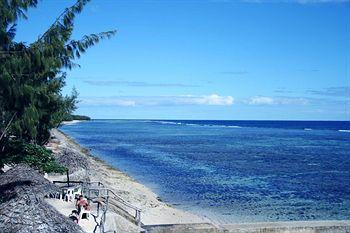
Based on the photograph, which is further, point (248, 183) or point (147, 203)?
point (248, 183)

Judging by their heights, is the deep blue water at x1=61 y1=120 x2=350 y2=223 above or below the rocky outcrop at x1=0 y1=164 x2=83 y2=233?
below

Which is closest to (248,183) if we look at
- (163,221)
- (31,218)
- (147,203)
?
(147,203)

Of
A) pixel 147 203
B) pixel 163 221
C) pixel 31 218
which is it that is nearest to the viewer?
pixel 31 218

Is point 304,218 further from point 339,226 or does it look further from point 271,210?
point 339,226

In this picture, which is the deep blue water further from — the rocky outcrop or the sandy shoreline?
the rocky outcrop

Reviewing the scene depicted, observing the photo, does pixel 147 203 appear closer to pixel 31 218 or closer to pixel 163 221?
pixel 163 221

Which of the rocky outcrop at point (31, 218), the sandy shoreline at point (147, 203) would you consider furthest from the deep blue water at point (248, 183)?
the rocky outcrop at point (31, 218)

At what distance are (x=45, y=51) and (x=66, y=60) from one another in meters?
0.86

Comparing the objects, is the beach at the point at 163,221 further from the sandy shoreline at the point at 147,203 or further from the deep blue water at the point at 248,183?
the deep blue water at the point at 248,183

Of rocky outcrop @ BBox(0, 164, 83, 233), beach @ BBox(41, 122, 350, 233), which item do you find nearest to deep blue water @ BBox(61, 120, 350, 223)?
beach @ BBox(41, 122, 350, 233)

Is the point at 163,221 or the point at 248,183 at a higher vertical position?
the point at 248,183

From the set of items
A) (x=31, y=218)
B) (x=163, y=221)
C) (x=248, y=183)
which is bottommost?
(x=163, y=221)

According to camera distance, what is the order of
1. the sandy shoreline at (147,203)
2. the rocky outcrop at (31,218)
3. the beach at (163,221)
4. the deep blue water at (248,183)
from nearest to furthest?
the rocky outcrop at (31,218)
the beach at (163,221)
the sandy shoreline at (147,203)
the deep blue water at (248,183)

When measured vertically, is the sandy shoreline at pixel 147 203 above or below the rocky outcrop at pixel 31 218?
below
